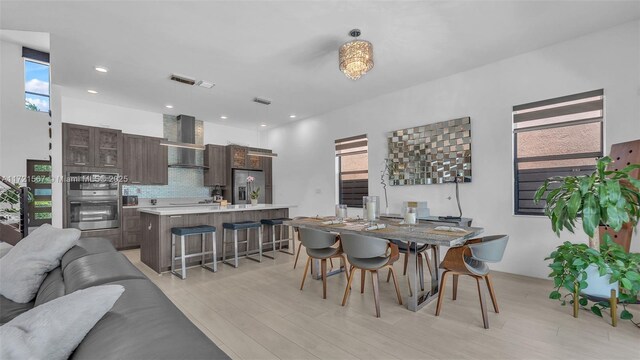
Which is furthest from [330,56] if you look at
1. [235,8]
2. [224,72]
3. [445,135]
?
[445,135]

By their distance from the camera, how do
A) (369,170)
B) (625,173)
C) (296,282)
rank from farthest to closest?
(369,170) → (296,282) → (625,173)

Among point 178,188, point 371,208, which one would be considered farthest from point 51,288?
point 178,188

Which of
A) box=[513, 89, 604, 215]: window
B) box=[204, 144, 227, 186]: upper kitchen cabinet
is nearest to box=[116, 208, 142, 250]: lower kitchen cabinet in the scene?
box=[204, 144, 227, 186]: upper kitchen cabinet

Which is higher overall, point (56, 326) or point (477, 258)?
point (56, 326)

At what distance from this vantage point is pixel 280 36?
10.1 ft

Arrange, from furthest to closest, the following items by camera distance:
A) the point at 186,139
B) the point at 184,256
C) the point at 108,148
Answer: the point at 186,139 < the point at 108,148 < the point at 184,256

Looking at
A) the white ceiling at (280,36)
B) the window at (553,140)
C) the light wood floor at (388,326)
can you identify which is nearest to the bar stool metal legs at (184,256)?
the light wood floor at (388,326)

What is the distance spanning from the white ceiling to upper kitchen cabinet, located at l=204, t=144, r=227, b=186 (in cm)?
225

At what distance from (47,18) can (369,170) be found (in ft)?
15.7

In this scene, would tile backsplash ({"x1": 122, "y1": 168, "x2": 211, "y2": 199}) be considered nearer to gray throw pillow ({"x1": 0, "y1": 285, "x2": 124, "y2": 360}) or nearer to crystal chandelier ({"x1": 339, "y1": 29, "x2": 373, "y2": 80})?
crystal chandelier ({"x1": 339, "y1": 29, "x2": 373, "y2": 80})

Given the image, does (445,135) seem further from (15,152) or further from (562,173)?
(15,152)

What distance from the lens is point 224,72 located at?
4016 millimetres

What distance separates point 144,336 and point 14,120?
410 centimetres

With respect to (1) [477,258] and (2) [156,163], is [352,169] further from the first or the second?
(2) [156,163]
